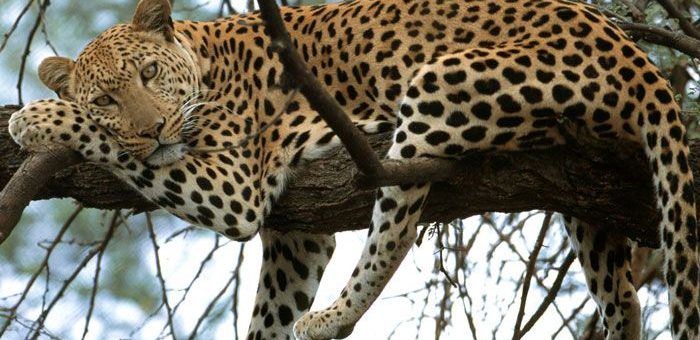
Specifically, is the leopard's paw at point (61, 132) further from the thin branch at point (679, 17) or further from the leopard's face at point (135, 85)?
the thin branch at point (679, 17)

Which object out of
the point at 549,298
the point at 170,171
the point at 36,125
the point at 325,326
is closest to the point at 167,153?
the point at 170,171

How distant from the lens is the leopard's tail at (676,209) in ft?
19.7

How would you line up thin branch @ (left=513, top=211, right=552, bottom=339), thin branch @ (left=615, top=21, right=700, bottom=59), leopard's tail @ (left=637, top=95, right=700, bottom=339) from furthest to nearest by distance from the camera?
1. thin branch @ (left=513, top=211, right=552, bottom=339)
2. thin branch @ (left=615, top=21, right=700, bottom=59)
3. leopard's tail @ (left=637, top=95, right=700, bottom=339)

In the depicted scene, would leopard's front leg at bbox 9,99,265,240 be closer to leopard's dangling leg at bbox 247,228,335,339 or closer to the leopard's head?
the leopard's head

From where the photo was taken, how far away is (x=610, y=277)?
281 inches

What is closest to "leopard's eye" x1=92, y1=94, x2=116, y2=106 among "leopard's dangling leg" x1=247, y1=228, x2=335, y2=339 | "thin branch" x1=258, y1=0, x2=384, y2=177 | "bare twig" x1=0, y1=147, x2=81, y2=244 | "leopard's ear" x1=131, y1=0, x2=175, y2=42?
"leopard's ear" x1=131, y1=0, x2=175, y2=42

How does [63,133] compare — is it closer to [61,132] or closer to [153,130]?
[61,132]

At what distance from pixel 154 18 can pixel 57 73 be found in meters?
0.66

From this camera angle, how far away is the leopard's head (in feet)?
23.0

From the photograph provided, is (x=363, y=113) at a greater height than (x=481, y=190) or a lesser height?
greater

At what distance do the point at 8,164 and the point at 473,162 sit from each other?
8.62ft

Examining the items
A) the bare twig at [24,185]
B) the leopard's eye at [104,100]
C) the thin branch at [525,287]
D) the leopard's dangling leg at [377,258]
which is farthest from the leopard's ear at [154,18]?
the thin branch at [525,287]

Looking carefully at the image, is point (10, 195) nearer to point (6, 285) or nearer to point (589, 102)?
point (589, 102)

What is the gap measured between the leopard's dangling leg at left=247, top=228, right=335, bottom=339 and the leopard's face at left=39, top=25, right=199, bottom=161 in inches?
43.8
